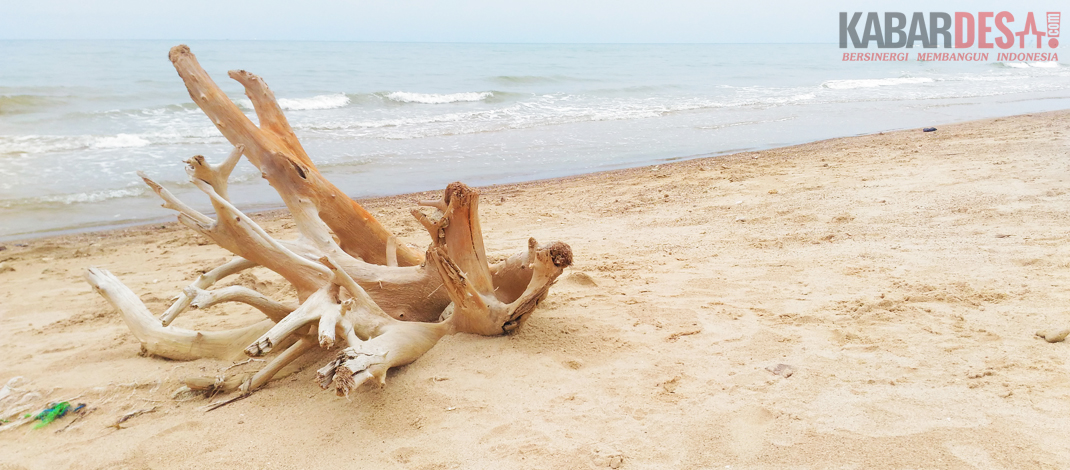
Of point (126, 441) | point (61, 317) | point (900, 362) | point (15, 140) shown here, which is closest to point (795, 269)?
point (900, 362)

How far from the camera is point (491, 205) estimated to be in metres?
6.88

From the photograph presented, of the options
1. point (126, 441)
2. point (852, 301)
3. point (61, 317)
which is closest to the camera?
point (126, 441)

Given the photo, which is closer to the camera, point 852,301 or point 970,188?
point 852,301

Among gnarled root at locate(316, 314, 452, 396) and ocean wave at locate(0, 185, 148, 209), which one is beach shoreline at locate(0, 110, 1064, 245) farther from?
gnarled root at locate(316, 314, 452, 396)

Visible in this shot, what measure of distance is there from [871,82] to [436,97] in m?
14.7

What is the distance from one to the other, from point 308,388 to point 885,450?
7.09ft

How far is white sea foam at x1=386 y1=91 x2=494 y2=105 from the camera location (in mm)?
17275

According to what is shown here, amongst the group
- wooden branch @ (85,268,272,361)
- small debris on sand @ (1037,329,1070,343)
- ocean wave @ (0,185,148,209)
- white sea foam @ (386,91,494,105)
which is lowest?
small debris on sand @ (1037,329,1070,343)

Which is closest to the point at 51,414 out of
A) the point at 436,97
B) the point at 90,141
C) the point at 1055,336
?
the point at 1055,336

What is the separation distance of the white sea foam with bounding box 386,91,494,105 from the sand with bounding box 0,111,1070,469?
12696 mm

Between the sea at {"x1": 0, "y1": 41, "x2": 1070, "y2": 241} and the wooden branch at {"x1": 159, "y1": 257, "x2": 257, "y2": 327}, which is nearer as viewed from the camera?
the wooden branch at {"x1": 159, "y1": 257, "x2": 257, "y2": 327}

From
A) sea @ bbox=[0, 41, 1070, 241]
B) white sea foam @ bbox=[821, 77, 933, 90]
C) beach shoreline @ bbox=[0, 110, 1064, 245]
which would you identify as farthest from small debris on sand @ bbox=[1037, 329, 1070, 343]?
white sea foam @ bbox=[821, 77, 933, 90]

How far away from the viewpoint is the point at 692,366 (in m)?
2.81

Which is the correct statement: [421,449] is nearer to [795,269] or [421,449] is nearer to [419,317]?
[419,317]
